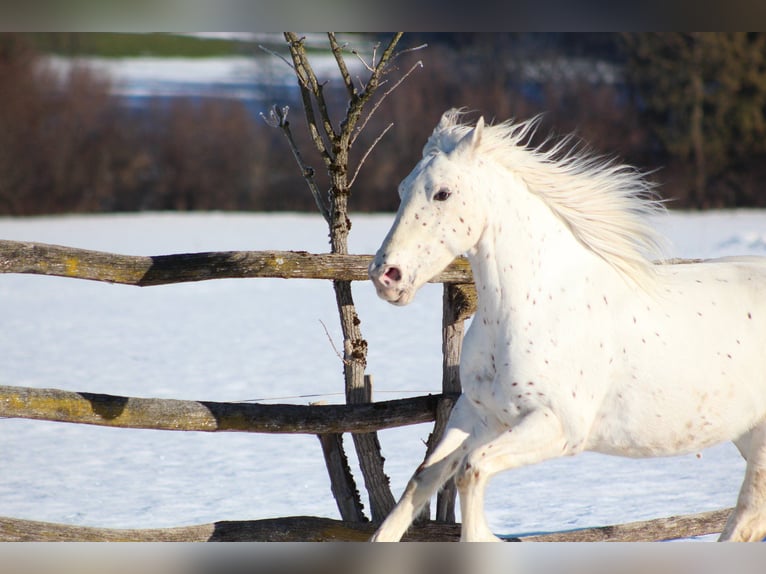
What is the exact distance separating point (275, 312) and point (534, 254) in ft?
25.7

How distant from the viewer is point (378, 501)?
4.11 meters

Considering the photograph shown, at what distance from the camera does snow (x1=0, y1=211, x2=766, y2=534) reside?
16.2ft

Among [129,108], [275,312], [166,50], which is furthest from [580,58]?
[275,312]

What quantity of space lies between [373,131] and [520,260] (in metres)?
22.7

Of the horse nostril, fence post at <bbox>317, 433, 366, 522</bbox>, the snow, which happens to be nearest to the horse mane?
the snow

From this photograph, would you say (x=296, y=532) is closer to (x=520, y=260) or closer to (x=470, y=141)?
(x=520, y=260)

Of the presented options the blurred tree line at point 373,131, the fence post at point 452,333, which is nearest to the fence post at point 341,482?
the fence post at point 452,333

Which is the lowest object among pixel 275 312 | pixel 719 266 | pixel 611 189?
pixel 275 312

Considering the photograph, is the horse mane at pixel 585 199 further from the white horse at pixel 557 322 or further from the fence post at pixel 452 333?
the fence post at pixel 452 333

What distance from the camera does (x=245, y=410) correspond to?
152 inches

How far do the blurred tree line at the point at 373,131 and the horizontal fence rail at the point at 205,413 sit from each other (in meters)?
20.2

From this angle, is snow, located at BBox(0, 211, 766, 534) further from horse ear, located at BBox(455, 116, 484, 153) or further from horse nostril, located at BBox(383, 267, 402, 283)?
horse nostril, located at BBox(383, 267, 402, 283)

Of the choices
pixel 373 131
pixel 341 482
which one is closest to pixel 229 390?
pixel 341 482

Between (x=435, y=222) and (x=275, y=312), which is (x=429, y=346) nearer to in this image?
(x=275, y=312)
